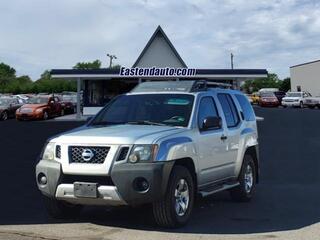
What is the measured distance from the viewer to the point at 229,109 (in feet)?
30.9

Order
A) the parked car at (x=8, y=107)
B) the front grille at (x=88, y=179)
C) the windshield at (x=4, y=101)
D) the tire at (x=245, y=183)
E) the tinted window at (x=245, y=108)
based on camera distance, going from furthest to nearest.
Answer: the windshield at (x=4, y=101) < the parked car at (x=8, y=107) < the tinted window at (x=245, y=108) < the tire at (x=245, y=183) < the front grille at (x=88, y=179)

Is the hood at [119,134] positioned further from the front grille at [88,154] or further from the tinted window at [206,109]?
the tinted window at [206,109]

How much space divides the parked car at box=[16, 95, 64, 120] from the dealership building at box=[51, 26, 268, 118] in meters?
1.96

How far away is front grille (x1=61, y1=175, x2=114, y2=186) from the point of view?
691 centimetres

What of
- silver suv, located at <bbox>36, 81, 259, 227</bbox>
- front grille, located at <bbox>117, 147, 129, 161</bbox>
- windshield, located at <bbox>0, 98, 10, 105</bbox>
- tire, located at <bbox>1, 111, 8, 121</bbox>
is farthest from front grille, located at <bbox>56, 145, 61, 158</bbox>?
windshield, located at <bbox>0, 98, 10, 105</bbox>

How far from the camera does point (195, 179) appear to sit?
7781 mm

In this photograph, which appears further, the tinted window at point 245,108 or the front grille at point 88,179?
the tinted window at point 245,108

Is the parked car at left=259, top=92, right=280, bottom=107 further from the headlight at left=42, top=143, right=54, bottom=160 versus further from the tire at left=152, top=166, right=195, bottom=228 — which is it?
the headlight at left=42, top=143, right=54, bottom=160

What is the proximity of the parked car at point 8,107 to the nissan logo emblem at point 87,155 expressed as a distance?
107 ft

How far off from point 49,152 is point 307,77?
78.4m

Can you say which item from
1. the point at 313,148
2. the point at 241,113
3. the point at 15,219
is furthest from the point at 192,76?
the point at 15,219

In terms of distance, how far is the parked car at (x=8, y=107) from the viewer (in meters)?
38.4

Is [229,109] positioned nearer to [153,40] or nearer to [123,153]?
[123,153]

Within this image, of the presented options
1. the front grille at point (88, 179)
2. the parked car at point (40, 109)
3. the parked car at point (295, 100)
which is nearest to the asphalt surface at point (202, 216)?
the front grille at point (88, 179)
